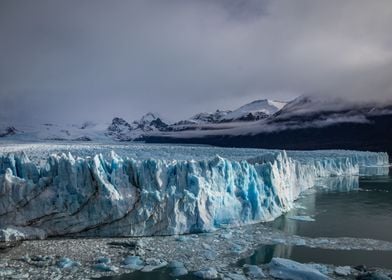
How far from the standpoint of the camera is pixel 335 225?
41.9 feet

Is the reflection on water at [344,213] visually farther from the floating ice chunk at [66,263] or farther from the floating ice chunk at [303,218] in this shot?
the floating ice chunk at [66,263]

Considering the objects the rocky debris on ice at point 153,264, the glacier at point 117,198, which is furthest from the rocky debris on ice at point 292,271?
the glacier at point 117,198

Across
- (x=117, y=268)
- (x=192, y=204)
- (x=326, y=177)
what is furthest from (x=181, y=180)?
(x=326, y=177)

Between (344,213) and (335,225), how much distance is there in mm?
2603

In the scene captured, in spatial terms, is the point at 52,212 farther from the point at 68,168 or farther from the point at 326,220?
the point at 326,220

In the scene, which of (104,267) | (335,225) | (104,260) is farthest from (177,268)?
(335,225)

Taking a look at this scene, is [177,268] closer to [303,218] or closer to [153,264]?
[153,264]

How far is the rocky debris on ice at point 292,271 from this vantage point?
303 inches

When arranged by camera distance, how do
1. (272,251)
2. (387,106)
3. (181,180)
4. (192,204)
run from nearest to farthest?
(272,251) → (192,204) → (181,180) → (387,106)

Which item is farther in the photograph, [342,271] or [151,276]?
[342,271]

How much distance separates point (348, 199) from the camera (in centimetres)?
1881

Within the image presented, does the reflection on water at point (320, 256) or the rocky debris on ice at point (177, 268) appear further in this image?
the reflection on water at point (320, 256)

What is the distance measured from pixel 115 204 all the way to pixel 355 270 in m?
6.33

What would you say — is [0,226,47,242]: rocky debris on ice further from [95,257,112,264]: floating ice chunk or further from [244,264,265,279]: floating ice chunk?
[244,264,265,279]: floating ice chunk
